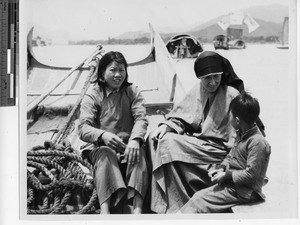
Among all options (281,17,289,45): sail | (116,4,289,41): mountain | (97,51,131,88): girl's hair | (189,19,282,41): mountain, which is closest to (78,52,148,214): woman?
(97,51,131,88): girl's hair

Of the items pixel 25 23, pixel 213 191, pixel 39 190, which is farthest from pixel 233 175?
pixel 25 23

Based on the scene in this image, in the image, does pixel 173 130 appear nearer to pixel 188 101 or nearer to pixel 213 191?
pixel 188 101

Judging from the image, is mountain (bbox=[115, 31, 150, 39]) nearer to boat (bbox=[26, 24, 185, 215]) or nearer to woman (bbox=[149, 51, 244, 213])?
boat (bbox=[26, 24, 185, 215])

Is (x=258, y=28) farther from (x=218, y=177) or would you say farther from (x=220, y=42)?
(x=218, y=177)

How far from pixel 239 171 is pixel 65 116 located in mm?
624

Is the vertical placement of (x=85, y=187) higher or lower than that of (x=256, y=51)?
lower

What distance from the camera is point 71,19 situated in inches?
65.0

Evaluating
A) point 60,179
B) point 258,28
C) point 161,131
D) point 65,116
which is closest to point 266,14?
point 258,28

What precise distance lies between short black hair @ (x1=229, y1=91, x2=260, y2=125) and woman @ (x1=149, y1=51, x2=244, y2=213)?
0.07ft

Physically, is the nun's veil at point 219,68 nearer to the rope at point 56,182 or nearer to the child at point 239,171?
the child at point 239,171

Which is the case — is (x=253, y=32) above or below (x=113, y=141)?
above

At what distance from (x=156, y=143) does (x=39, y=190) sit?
44 cm

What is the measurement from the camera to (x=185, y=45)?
163 centimetres

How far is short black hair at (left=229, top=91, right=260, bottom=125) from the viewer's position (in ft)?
5.19
